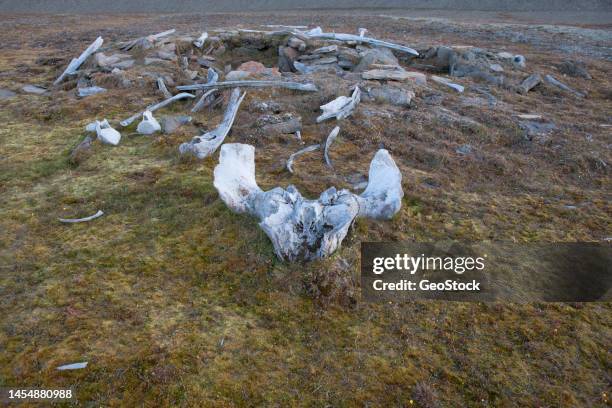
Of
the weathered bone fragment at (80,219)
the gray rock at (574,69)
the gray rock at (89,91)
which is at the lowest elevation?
A: the weathered bone fragment at (80,219)

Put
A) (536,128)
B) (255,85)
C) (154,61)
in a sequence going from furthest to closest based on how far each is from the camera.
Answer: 1. (154,61)
2. (255,85)
3. (536,128)

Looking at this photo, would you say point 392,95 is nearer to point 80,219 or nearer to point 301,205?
point 301,205

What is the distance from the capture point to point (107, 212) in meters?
6.43

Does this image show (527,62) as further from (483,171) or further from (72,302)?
(72,302)

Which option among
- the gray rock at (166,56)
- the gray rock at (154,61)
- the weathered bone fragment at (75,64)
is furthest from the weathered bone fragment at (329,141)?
the weathered bone fragment at (75,64)

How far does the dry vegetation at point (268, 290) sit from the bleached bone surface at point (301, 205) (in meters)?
0.20

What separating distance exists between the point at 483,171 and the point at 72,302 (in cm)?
683

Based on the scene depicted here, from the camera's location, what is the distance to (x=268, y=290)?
4840 millimetres

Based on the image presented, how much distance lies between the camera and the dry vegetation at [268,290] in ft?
12.4

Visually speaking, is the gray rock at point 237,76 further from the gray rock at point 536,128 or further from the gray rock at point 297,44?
the gray rock at point 536,128

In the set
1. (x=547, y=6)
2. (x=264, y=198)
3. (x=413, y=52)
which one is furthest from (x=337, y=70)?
(x=547, y=6)

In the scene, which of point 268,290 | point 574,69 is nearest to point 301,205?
point 268,290

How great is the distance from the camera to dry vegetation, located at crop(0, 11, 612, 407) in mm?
3779

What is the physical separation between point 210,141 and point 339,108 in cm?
339
